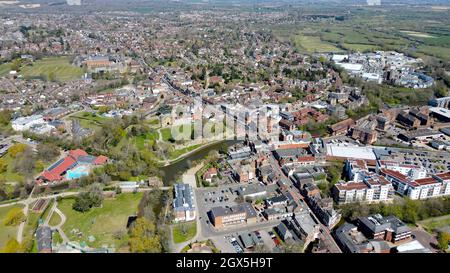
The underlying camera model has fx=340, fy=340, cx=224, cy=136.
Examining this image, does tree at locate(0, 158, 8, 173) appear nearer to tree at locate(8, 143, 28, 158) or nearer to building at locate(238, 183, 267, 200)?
tree at locate(8, 143, 28, 158)

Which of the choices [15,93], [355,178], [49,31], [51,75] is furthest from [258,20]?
[355,178]

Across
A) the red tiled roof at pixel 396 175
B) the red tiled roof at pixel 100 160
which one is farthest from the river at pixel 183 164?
the red tiled roof at pixel 396 175

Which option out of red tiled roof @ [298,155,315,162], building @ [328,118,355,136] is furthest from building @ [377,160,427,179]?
building @ [328,118,355,136]

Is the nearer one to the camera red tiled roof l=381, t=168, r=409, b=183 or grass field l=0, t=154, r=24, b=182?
red tiled roof l=381, t=168, r=409, b=183

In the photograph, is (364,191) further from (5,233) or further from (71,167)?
(5,233)

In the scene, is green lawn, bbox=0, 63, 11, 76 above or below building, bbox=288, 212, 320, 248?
above

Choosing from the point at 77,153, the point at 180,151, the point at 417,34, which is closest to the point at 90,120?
the point at 77,153
